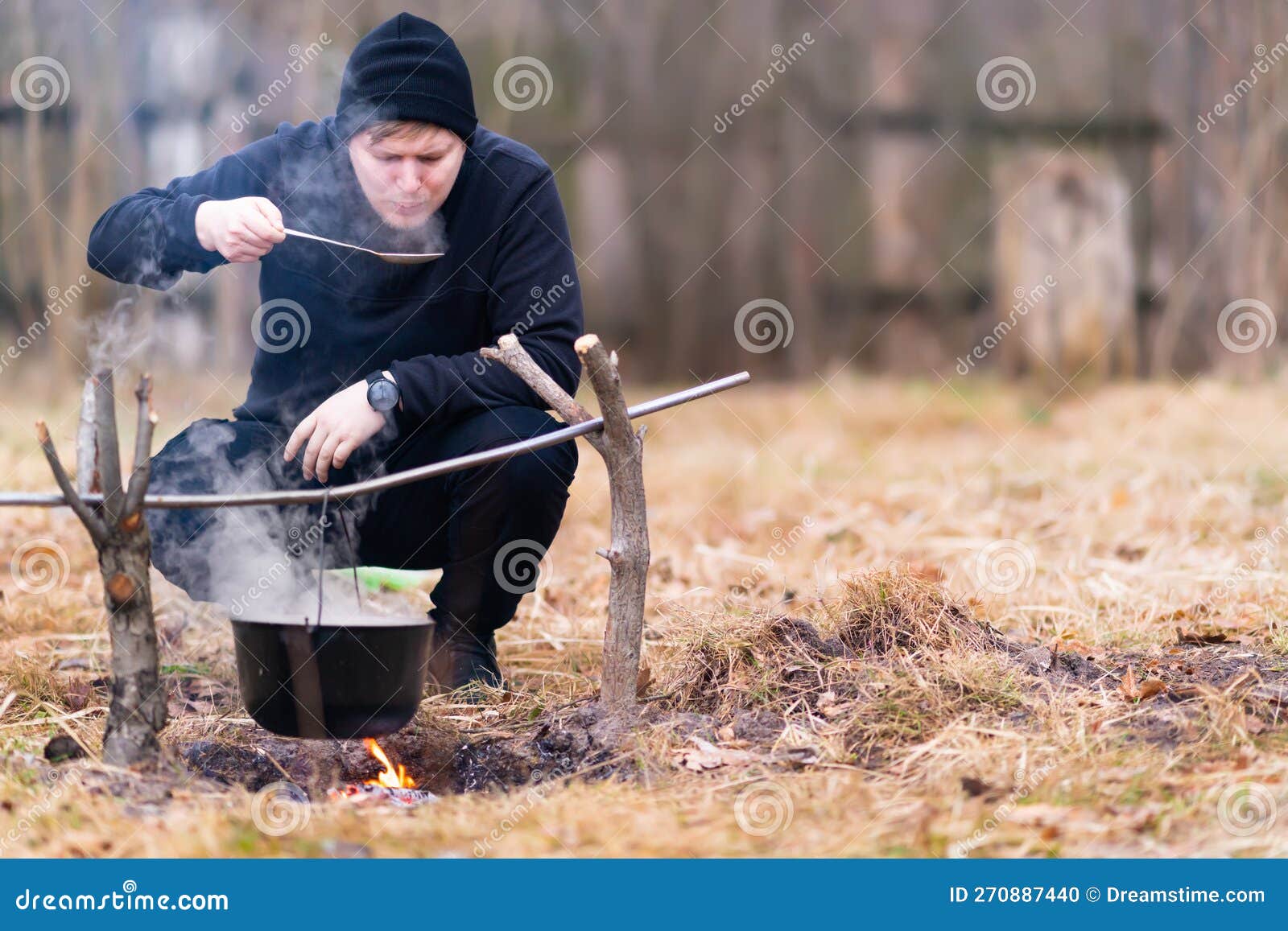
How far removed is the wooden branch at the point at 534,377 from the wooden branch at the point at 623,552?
64mm

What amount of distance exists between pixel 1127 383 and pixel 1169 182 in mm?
1517

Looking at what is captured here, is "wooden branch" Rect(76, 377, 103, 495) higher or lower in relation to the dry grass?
higher

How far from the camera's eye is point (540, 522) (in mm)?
2977

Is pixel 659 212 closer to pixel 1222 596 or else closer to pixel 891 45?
pixel 891 45

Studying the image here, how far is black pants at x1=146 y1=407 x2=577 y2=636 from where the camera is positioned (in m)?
2.97

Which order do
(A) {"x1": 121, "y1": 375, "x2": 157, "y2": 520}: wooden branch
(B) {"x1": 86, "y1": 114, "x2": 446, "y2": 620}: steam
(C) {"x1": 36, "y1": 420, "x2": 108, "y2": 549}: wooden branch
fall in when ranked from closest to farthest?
(C) {"x1": 36, "y1": 420, "x2": 108, "y2": 549}: wooden branch
(A) {"x1": 121, "y1": 375, "x2": 157, "y2": 520}: wooden branch
(B) {"x1": 86, "y1": 114, "x2": 446, "y2": 620}: steam

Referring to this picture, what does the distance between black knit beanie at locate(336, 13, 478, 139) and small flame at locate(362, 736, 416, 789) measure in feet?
4.47

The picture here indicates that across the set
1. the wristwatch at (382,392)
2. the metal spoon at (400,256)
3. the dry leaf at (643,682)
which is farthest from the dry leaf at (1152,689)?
the metal spoon at (400,256)

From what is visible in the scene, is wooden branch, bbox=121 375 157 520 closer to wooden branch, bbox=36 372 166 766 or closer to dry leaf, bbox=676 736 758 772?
wooden branch, bbox=36 372 166 766

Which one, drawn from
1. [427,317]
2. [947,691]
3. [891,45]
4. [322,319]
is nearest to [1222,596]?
[947,691]

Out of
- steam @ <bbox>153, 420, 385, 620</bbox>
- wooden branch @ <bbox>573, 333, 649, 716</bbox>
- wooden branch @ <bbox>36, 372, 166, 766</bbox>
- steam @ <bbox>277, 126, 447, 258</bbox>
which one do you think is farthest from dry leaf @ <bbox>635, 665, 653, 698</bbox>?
steam @ <bbox>277, 126, 447, 258</bbox>

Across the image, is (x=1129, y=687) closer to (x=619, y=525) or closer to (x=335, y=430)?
(x=619, y=525)

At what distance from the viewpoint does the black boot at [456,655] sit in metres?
3.11

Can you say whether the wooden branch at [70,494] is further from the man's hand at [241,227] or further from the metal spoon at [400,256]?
the metal spoon at [400,256]
